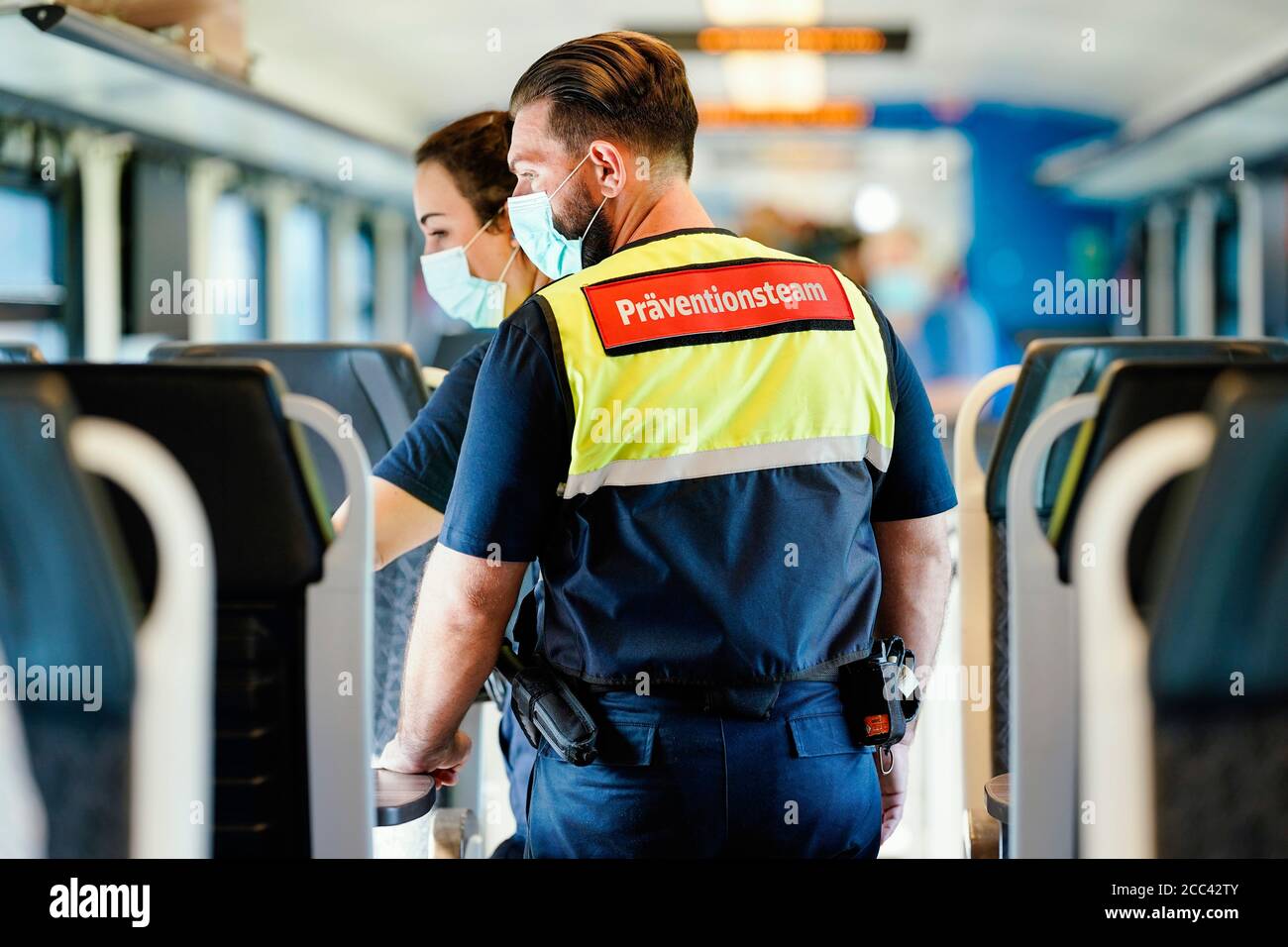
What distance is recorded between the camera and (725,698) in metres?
1.30

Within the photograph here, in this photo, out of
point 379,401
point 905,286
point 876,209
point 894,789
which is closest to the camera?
point 894,789

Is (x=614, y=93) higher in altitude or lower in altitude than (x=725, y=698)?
higher

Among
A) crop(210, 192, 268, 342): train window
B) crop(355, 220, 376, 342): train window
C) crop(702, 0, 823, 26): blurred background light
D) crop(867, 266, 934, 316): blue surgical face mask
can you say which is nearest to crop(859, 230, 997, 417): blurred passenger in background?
crop(702, 0, 823, 26): blurred background light

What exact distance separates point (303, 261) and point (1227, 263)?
584cm

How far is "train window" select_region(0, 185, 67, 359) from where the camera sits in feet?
13.9

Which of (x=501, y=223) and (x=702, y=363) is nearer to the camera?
(x=702, y=363)

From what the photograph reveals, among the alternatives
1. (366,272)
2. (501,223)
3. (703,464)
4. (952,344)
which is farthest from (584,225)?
(366,272)

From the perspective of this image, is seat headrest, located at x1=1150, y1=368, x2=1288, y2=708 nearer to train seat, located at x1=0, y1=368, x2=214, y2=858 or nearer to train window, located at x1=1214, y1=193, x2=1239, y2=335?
train seat, located at x1=0, y1=368, x2=214, y2=858

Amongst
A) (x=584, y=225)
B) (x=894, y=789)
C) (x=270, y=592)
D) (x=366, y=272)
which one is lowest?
(x=894, y=789)

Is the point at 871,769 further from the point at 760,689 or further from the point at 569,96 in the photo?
the point at 569,96

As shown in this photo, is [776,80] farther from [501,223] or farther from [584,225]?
[584,225]

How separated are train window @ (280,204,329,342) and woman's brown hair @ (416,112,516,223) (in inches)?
172

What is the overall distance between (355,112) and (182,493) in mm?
3342
